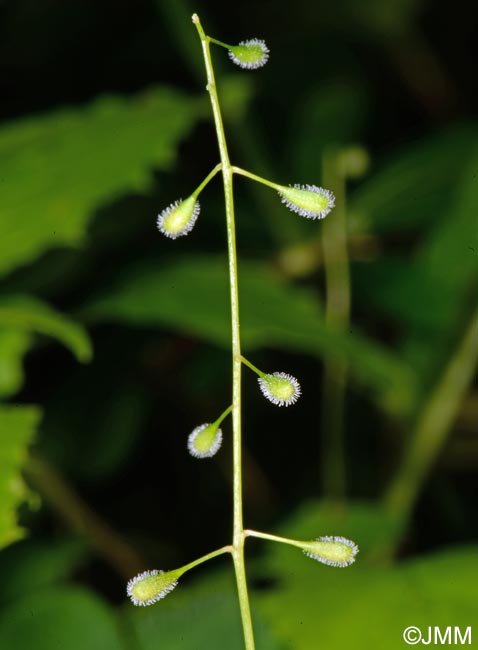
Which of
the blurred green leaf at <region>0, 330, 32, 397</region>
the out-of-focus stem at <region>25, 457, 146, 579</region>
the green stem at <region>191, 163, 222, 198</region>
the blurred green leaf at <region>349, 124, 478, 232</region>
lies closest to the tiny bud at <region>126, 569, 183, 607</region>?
the green stem at <region>191, 163, 222, 198</region>

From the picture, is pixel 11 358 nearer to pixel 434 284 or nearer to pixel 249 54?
pixel 249 54

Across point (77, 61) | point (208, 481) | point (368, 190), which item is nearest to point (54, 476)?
point (208, 481)

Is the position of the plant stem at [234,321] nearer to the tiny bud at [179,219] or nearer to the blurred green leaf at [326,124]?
the tiny bud at [179,219]

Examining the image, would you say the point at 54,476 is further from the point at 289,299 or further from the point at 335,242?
the point at 335,242

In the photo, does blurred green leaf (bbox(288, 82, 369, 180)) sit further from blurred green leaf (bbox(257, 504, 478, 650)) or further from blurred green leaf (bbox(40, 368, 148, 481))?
blurred green leaf (bbox(257, 504, 478, 650))

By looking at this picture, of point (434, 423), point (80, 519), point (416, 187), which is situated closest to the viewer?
point (80, 519)

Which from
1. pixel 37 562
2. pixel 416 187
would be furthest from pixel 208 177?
pixel 416 187
